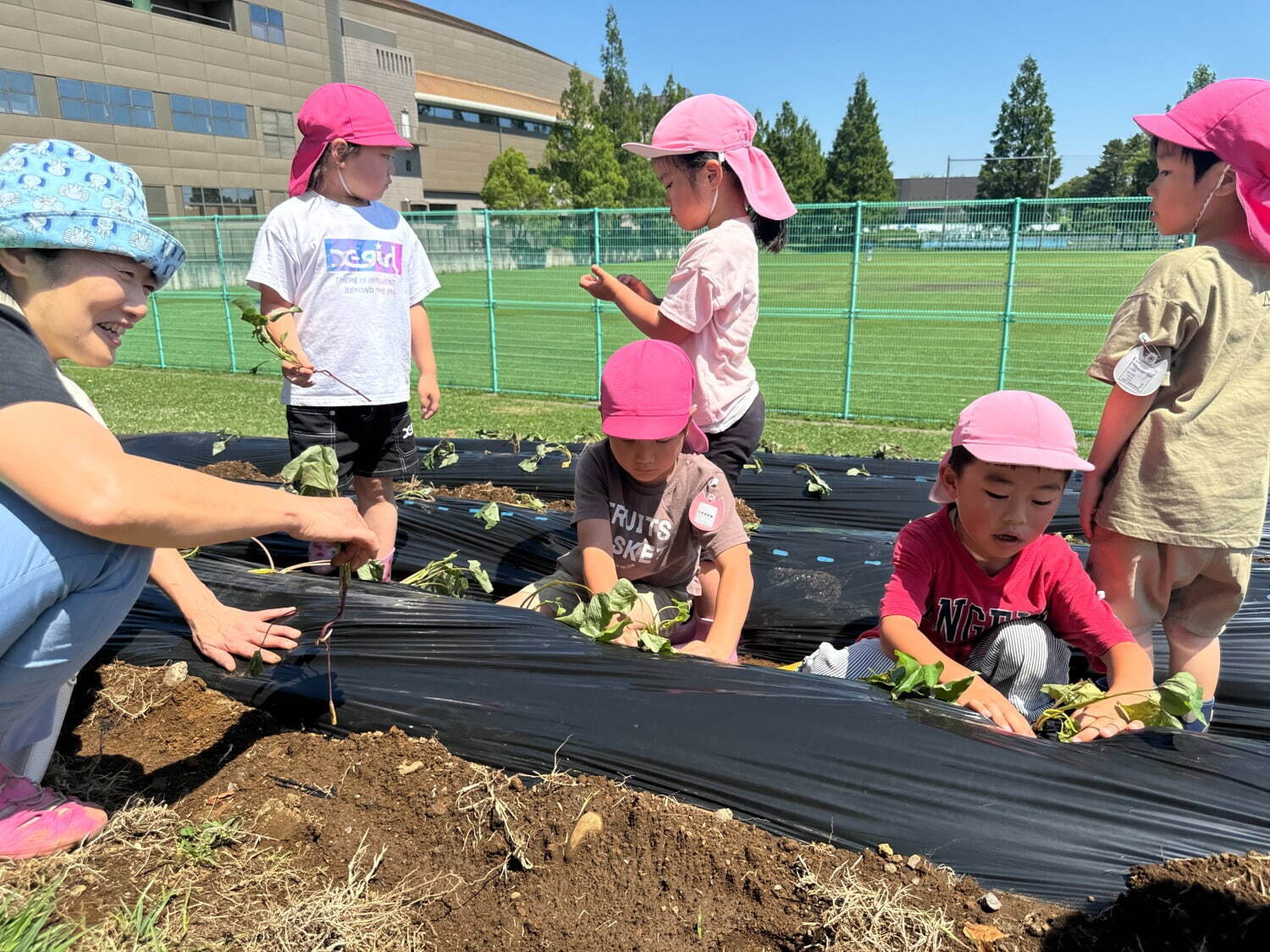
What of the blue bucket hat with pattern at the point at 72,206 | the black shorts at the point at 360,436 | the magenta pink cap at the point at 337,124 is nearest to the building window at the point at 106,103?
the magenta pink cap at the point at 337,124

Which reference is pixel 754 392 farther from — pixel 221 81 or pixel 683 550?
pixel 221 81

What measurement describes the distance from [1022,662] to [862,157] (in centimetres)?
4938

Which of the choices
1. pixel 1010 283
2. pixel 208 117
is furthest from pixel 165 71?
pixel 1010 283

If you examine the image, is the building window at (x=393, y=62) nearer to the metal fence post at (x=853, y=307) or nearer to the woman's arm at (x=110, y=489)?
the metal fence post at (x=853, y=307)

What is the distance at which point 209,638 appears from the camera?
1.94 m

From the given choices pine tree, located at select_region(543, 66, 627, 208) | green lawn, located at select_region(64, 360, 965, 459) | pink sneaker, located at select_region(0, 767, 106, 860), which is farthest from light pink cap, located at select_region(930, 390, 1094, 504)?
pine tree, located at select_region(543, 66, 627, 208)

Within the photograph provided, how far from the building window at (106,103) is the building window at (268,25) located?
20.1ft

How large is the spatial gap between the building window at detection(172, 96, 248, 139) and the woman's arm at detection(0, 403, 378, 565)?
36.5 meters

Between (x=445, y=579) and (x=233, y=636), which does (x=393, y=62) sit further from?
(x=233, y=636)

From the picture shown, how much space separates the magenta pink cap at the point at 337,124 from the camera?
2.85 m

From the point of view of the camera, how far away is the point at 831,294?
14.8 m

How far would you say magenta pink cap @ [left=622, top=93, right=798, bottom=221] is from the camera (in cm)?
267

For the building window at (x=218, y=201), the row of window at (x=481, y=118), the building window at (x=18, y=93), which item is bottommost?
the building window at (x=218, y=201)

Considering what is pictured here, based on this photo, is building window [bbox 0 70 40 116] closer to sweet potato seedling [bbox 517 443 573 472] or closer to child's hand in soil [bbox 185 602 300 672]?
sweet potato seedling [bbox 517 443 573 472]
